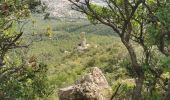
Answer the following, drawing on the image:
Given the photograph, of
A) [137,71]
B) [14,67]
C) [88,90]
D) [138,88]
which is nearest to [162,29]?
[137,71]

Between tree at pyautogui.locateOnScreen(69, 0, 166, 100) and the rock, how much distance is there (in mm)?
5266

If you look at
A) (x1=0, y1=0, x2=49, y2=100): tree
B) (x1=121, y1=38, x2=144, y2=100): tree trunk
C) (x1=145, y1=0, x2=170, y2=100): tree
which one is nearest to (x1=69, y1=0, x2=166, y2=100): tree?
(x1=121, y1=38, x2=144, y2=100): tree trunk

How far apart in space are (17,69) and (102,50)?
204 feet

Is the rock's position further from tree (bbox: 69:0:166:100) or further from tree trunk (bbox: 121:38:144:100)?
tree trunk (bbox: 121:38:144:100)

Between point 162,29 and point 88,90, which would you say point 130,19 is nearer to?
point 162,29

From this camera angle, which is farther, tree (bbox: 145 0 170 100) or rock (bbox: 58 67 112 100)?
rock (bbox: 58 67 112 100)

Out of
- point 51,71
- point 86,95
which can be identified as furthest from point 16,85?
point 51,71

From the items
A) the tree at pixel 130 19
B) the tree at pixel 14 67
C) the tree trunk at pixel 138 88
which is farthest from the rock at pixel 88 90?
the tree trunk at pixel 138 88

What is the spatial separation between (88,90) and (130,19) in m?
7.09

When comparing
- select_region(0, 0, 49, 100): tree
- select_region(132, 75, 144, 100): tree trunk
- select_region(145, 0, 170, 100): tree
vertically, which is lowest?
select_region(132, 75, 144, 100): tree trunk

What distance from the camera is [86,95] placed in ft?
84.8

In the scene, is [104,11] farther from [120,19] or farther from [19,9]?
[19,9]

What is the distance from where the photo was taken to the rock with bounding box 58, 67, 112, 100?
85.4 feet

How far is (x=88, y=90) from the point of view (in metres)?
26.1
